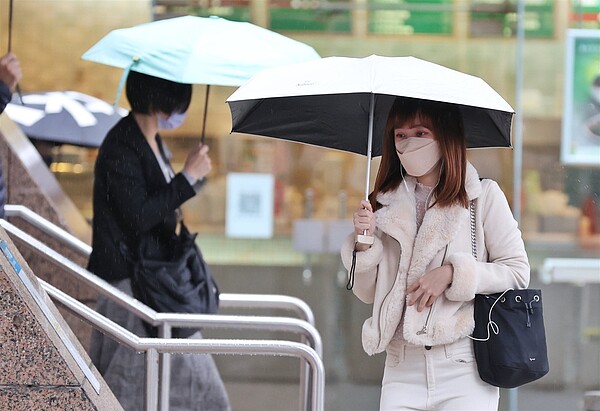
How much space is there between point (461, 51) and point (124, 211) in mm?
4210

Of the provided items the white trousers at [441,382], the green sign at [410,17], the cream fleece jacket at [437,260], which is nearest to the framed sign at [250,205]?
the green sign at [410,17]

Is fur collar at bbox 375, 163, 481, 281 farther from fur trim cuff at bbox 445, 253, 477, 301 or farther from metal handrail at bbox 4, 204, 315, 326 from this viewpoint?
metal handrail at bbox 4, 204, 315, 326

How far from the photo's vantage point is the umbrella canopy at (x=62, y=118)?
7012 millimetres

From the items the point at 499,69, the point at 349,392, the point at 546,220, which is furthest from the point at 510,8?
the point at 349,392

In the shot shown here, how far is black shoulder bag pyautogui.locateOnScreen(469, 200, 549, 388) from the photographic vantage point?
11.2ft

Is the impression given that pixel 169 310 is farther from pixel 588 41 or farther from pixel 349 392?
pixel 588 41

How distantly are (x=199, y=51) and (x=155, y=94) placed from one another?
0.89 feet

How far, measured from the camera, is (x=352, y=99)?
4047 millimetres

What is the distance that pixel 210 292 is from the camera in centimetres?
498

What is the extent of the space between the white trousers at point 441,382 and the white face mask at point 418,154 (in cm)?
56

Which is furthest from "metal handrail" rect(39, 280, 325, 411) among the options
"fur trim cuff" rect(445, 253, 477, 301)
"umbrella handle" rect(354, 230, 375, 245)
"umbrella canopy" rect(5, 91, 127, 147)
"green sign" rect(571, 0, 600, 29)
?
"green sign" rect(571, 0, 600, 29)

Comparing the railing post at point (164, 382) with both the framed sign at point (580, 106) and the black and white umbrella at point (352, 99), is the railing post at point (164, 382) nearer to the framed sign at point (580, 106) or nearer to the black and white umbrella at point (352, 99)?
the black and white umbrella at point (352, 99)

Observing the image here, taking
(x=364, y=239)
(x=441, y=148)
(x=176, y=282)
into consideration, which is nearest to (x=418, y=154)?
(x=441, y=148)

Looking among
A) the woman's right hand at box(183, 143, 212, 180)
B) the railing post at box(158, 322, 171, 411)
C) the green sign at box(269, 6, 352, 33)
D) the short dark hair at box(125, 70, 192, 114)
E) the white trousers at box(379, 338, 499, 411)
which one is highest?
the green sign at box(269, 6, 352, 33)
